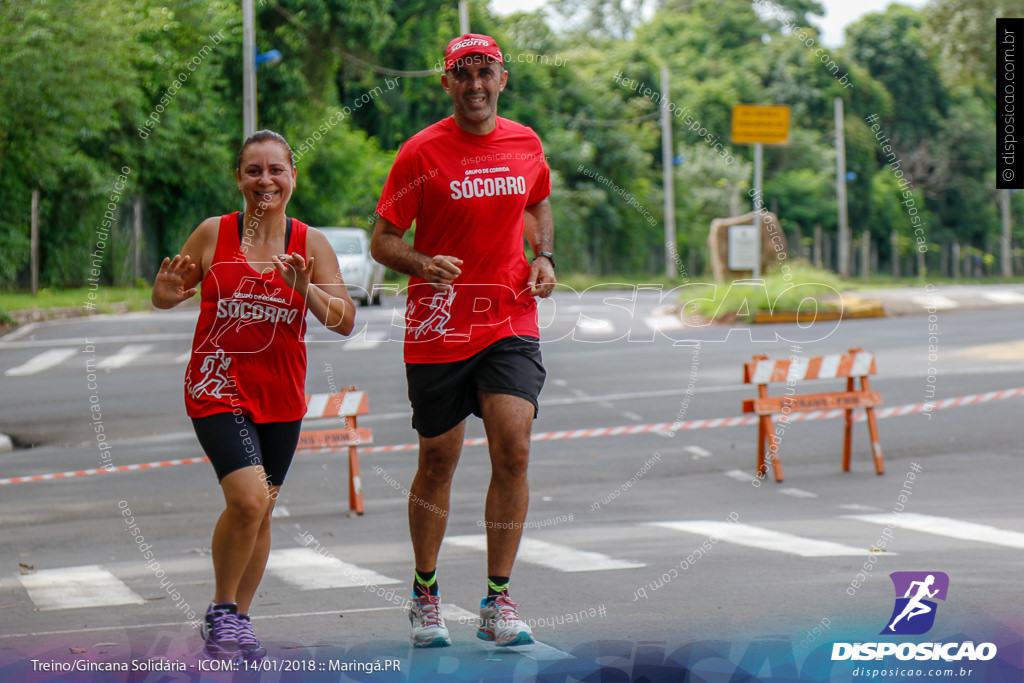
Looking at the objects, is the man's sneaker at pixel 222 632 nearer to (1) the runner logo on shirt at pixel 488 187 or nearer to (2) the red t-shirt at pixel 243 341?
(2) the red t-shirt at pixel 243 341

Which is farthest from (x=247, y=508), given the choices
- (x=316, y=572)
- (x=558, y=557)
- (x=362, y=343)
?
(x=362, y=343)

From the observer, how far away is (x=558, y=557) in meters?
7.34

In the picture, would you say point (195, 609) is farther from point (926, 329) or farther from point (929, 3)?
point (929, 3)

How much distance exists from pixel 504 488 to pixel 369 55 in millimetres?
29672

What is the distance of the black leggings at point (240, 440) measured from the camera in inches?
184

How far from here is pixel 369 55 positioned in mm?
33406

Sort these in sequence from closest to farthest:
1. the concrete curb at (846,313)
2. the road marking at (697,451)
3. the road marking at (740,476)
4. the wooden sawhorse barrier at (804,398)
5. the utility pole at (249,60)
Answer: the road marking at (740,476) < the wooden sawhorse barrier at (804,398) < the road marking at (697,451) < the utility pole at (249,60) < the concrete curb at (846,313)

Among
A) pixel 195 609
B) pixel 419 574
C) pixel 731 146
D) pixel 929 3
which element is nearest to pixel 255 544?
pixel 419 574

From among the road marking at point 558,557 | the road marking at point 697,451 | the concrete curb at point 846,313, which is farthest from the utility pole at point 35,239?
the road marking at point 558,557

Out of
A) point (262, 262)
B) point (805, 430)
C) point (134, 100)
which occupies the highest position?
point (134, 100)

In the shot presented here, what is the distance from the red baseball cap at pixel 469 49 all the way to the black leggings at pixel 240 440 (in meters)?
1.45

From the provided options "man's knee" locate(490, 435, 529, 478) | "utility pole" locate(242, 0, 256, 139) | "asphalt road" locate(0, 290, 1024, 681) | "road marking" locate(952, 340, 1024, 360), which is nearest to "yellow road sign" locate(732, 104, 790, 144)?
"road marking" locate(952, 340, 1024, 360)

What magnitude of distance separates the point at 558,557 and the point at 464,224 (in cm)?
299

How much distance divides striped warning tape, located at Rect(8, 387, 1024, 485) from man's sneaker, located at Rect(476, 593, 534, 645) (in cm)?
606
